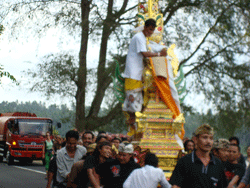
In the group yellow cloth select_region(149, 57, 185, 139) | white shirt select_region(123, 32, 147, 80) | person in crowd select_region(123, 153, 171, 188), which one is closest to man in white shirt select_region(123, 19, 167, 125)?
white shirt select_region(123, 32, 147, 80)

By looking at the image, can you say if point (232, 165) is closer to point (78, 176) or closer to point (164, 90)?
point (78, 176)

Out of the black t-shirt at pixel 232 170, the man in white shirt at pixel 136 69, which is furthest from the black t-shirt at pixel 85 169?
the man in white shirt at pixel 136 69

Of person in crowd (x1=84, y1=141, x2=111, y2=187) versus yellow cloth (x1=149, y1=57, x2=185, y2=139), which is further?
yellow cloth (x1=149, y1=57, x2=185, y2=139)

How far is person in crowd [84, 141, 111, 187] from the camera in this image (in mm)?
6574

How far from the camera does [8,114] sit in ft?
98.7

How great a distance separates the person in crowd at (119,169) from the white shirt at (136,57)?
3.49 meters

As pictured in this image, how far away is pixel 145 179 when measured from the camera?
5812 millimetres

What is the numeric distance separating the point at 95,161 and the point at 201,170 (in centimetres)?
229

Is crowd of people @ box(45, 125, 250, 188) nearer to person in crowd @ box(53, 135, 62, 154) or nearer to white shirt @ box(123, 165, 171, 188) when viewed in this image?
white shirt @ box(123, 165, 171, 188)

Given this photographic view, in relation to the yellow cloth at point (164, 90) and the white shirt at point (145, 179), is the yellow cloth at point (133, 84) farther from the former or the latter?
the white shirt at point (145, 179)

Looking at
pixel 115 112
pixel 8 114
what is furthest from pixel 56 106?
pixel 8 114

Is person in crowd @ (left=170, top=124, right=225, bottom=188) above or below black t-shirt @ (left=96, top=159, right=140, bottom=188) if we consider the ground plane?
above

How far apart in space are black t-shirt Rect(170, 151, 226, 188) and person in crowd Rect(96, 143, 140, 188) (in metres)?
1.65

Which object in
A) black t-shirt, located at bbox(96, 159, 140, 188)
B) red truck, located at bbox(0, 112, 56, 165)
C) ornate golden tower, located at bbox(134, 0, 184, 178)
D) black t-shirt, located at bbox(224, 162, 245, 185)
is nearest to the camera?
black t-shirt, located at bbox(96, 159, 140, 188)
